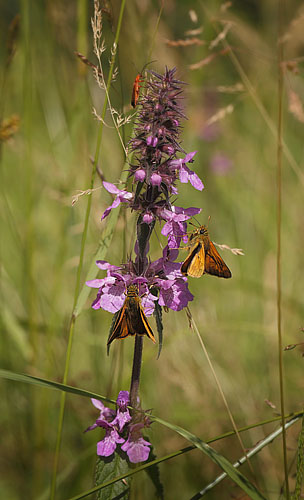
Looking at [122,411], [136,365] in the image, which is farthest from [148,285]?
[122,411]

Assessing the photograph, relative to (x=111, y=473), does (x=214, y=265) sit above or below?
above

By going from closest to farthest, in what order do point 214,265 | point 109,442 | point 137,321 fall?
1. point 137,321
2. point 109,442
3. point 214,265

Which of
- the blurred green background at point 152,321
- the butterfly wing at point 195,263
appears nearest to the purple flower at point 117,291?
the butterfly wing at point 195,263

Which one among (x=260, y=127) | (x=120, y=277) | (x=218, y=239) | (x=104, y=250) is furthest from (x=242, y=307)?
(x=260, y=127)

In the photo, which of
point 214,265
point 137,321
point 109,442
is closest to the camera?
point 137,321

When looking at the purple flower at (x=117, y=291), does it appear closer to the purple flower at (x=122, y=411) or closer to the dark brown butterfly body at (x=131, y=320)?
the dark brown butterfly body at (x=131, y=320)

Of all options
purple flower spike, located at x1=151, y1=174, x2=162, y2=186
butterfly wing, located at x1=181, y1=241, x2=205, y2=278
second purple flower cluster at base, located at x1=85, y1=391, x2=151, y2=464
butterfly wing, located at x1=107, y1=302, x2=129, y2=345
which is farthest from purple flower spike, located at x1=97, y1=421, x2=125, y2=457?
purple flower spike, located at x1=151, y1=174, x2=162, y2=186

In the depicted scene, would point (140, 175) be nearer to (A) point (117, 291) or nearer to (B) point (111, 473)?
(A) point (117, 291)

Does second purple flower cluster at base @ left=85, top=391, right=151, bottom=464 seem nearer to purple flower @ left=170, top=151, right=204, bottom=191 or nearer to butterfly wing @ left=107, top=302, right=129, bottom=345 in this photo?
butterfly wing @ left=107, top=302, right=129, bottom=345
